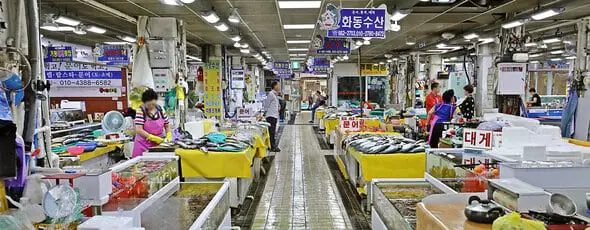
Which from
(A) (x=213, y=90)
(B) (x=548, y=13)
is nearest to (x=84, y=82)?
(A) (x=213, y=90)

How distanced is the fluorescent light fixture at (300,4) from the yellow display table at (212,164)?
3721 millimetres

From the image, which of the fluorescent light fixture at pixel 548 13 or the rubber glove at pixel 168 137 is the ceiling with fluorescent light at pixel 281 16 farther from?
the rubber glove at pixel 168 137

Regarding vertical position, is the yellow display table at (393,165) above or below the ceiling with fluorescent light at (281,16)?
below

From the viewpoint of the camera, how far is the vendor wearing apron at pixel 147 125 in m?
6.06

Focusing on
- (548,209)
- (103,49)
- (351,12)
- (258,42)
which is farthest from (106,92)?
(548,209)

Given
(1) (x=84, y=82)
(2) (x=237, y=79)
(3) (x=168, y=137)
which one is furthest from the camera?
(2) (x=237, y=79)

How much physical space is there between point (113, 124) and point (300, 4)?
4.27 metres

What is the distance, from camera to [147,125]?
20.2 ft

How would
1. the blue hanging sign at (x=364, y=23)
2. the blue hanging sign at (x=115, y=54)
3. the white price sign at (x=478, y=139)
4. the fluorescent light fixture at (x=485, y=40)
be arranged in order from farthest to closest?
the fluorescent light fixture at (x=485, y=40) < the blue hanging sign at (x=115, y=54) < the blue hanging sign at (x=364, y=23) < the white price sign at (x=478, y=139)

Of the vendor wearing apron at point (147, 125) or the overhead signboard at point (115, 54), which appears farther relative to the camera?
the overhead signboard at point (115, 54)

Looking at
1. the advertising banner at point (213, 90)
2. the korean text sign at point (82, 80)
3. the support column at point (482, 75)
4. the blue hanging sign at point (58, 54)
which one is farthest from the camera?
the advertising banner at point (213, 90)

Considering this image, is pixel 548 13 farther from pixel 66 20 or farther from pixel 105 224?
pixel 66 20

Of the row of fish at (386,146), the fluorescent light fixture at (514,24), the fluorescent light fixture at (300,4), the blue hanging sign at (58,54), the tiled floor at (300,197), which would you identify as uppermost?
the fluorescent light fixture at (300,4)

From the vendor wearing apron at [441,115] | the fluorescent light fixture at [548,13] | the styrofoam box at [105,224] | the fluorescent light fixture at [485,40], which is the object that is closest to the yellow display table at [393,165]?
the vendor wearing apron at [441,115]
